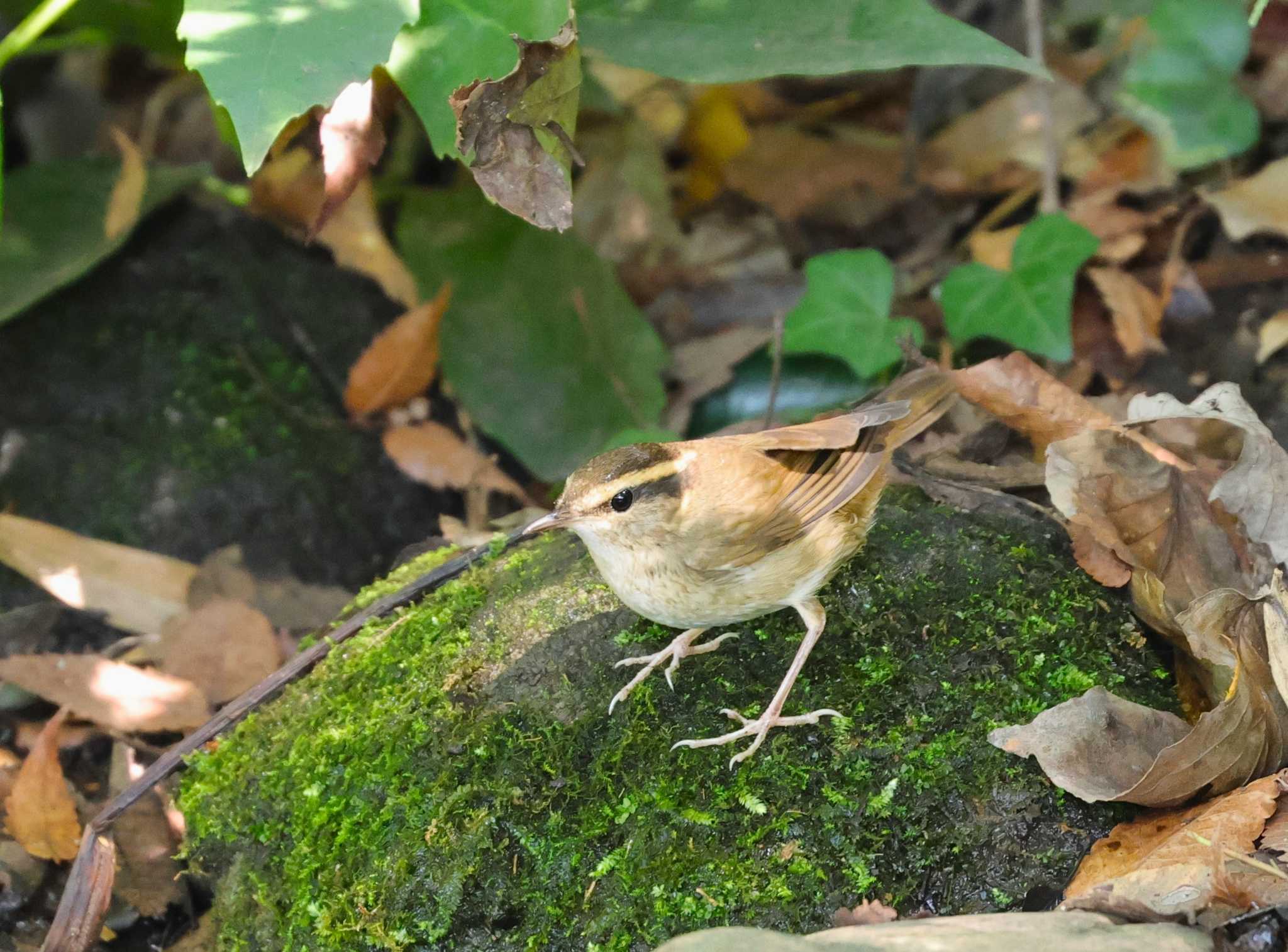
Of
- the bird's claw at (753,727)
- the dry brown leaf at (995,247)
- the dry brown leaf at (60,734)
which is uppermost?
the bird's claw at (753,727)

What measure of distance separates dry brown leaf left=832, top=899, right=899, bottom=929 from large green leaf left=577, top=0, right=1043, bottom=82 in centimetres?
242

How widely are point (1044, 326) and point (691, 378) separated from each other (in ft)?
4.96

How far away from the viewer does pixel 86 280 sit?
16.5 ft

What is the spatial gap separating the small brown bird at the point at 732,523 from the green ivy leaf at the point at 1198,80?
8.44ft

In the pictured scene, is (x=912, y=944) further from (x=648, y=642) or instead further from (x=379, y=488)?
(x=379, y=488)

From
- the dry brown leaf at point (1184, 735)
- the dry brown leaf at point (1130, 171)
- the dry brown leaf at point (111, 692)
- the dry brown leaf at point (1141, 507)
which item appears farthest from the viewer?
the dry brown leaf at point (1130, 171)

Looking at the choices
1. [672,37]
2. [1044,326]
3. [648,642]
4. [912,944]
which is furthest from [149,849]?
[1044,326]

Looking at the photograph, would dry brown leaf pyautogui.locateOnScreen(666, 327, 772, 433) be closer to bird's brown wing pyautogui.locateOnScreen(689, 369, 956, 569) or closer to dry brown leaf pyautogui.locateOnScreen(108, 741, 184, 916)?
bird's brown wing pyautogui.locateOnScreen(689, 369, 956, 569)

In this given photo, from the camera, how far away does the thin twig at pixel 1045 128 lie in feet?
16.3

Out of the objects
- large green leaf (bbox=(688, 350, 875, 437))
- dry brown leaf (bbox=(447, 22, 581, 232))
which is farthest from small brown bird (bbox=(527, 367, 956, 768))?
large green leaf (bbox=(688, 350, 875, 437))

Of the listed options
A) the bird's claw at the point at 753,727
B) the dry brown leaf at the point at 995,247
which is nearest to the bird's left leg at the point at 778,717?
the bird's claw at the point at 753,727

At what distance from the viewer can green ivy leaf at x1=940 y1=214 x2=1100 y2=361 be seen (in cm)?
438

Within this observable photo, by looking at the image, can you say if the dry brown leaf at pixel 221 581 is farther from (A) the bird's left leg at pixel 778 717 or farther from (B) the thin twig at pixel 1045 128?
(B) the thin twig at pixel 1045 128

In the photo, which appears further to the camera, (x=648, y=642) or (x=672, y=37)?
(x=672, y=37)
